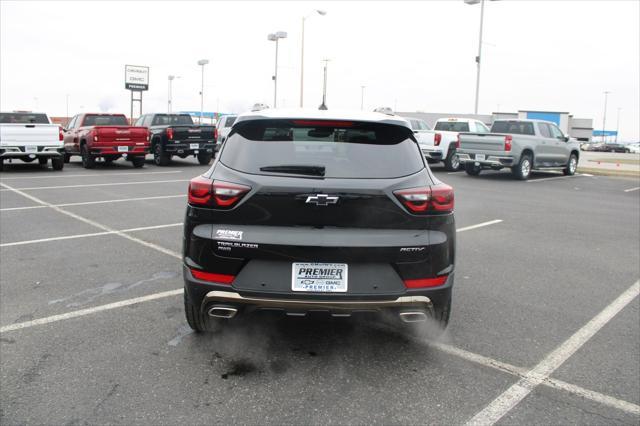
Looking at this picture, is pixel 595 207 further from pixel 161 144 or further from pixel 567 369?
pixel 161 144

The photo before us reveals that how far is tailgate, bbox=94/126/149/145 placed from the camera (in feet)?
64.4

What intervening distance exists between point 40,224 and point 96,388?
6416 mm

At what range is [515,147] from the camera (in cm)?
1877

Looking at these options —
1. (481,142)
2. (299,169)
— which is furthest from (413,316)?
(481,142)

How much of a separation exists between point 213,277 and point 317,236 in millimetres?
734

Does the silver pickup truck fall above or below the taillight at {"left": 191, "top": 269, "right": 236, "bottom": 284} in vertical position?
above

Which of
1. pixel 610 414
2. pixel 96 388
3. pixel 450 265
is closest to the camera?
pixel 610 414

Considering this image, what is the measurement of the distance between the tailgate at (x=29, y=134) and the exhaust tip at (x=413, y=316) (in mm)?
17246

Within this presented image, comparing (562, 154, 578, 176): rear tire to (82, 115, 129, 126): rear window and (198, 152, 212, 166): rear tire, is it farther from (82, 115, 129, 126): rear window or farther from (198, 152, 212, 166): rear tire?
(82, 115, 129, 126): rear window

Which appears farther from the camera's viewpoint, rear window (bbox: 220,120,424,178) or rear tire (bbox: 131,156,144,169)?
rear tire (bbox: 131,156,144,169)

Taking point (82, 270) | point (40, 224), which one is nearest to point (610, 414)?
point (82, 270)

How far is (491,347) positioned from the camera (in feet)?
14.0

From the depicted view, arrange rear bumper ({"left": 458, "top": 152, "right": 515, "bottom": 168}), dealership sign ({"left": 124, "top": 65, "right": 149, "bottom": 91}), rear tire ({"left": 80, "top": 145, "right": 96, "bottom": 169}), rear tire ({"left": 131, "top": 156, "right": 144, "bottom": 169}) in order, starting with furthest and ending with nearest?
dealership sign ({"left": 124, "top": 65, "right": 149, "bottom": 91}) → rear tire ({"left": 131, "top": 156, "right": 144, "bottom": 169}) → rear tire ({"left": 80, "top": 145, "right": 96, "bottom": 169}) → rear bumper ({"left": 458, "top": 152, "right": 515, "bottom": 168})

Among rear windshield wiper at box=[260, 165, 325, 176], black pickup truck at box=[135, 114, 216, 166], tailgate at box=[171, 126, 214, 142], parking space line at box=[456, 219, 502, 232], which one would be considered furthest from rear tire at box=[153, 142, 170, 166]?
rear windshield wiper at box=[260, 165, 325, 176]
